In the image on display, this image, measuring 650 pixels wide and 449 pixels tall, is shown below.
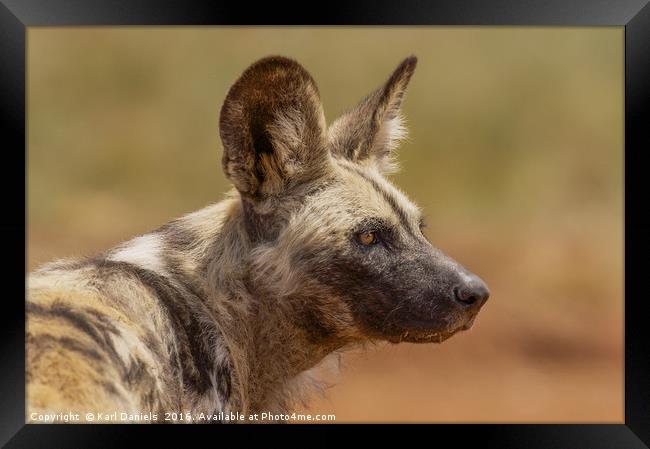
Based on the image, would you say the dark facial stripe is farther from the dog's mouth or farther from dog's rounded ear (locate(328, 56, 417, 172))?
the dog's mouth

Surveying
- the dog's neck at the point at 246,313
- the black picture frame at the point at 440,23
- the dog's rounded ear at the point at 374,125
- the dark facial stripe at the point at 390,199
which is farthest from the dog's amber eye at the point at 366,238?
the black picture frame at the point at 440,23

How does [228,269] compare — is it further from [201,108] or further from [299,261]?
[201,108]

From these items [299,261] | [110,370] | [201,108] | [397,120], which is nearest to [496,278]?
[201,108]

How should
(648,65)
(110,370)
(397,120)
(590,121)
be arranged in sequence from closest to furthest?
(110,370) → (648,65) → (397,120) → (590,121)

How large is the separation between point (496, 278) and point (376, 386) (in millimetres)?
3020

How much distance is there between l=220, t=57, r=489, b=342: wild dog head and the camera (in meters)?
4.86

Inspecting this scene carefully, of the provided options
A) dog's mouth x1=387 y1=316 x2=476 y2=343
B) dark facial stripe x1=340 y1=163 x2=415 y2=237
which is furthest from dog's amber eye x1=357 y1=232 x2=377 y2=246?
dog's mouth x1=387 y1=316 x2=476 y2=343

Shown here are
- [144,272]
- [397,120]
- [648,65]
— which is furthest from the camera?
[397,120]

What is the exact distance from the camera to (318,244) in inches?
192

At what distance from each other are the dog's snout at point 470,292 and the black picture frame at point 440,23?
2.13 ft

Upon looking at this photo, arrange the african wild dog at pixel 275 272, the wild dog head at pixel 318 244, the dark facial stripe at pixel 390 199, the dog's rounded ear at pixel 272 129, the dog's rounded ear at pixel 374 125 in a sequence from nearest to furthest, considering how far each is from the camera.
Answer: the african wild dog at pixel 275 272 < the dog's rounded ear at pixel 272 129 < the wild dog head at pixel 318 244 < the dark facial stripe at pixel 390 199 < the dog's rounded ear at pixel 374 125

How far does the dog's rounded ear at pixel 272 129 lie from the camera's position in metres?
4.74

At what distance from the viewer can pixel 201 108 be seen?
12.8 meters

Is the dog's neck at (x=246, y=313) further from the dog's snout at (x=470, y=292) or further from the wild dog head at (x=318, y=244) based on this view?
the dog's snout at (x=470, y=292)
